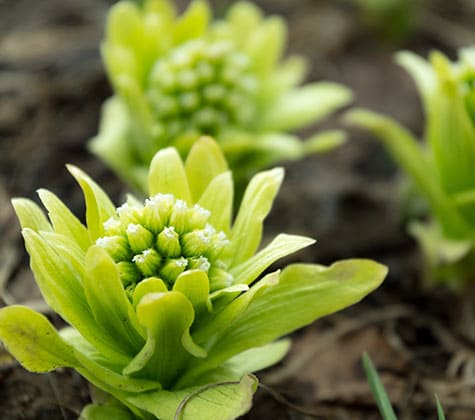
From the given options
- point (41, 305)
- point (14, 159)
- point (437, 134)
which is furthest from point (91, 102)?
point (437, 134)

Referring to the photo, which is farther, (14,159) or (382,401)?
(14,159)

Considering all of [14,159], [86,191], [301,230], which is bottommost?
[301,230]

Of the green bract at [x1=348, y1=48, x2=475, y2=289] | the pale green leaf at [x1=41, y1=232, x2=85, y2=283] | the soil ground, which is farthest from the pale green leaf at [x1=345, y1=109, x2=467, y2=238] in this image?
the pale green leaf at [x1=41, y1=232, x2=85, y2=283]

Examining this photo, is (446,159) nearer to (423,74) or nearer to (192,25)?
(423,74)

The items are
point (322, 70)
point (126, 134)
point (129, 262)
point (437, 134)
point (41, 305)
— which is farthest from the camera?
point (322, 70)

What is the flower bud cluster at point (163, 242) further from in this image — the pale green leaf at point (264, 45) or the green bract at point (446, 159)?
the pale green leaf at point (264, 45)

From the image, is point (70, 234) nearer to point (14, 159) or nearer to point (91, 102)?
point (14, 159)
